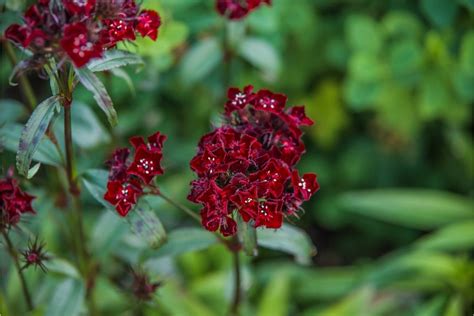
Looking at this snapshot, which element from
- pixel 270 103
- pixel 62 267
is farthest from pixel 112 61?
pixel 62 267

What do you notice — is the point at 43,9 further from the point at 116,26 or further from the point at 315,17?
the point at 315,17

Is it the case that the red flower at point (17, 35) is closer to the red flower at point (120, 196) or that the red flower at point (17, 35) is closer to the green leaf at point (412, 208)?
the red flower at point (120, 196)

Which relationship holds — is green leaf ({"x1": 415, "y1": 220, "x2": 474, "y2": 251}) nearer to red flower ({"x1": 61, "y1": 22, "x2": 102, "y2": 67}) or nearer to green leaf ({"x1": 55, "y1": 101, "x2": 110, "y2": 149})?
green leaf ({"x1": 55, "y1": 101, "x2": 110, "y2": 149})

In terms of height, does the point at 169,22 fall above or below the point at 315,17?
below

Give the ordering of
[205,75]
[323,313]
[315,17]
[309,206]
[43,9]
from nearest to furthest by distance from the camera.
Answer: [43,9] → [323,313] → [205,75] → [315,17] → [309,206]

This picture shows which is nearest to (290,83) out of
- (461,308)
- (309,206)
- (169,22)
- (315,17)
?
(315,17)

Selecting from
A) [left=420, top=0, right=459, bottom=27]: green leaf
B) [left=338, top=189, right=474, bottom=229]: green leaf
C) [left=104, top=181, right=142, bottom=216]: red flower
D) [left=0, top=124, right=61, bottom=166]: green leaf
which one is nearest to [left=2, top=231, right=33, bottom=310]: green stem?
[left=0, top=124, right=61, bottom=166]: green leaf

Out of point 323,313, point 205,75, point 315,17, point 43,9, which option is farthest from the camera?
point 315,17

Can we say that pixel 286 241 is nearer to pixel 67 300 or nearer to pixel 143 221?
pixel 143 221
